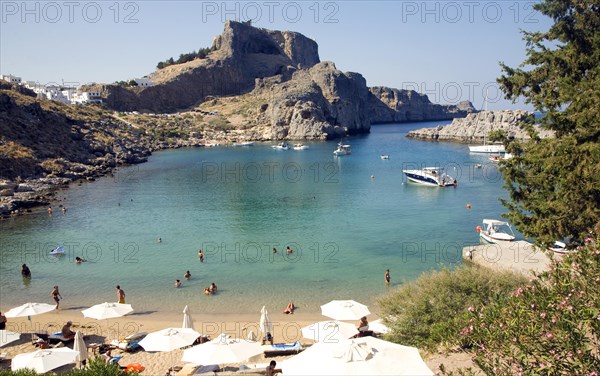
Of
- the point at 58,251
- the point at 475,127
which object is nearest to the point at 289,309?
the point at 58,251

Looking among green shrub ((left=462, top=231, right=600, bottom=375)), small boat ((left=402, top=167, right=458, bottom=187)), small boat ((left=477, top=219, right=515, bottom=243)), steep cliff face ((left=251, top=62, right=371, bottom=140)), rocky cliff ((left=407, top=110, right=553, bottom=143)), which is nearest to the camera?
green shrub ((left=462, top=231, right=600, bottom=375))

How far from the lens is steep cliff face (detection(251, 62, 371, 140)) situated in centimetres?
12131

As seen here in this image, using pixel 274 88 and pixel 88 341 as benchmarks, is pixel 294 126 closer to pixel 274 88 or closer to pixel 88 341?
pixel 274 88

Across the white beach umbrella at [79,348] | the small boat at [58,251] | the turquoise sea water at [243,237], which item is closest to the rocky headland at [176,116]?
the turquoise sea water at [243,237]

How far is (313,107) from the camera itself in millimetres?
124938

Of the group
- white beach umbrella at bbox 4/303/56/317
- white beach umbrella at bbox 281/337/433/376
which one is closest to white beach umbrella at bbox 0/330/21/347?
white beach umbrella at bbox 4/303/56/317

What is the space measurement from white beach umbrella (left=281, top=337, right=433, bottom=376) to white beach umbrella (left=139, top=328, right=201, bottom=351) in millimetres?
7077

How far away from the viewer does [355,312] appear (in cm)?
1733

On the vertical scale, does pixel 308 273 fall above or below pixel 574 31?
below

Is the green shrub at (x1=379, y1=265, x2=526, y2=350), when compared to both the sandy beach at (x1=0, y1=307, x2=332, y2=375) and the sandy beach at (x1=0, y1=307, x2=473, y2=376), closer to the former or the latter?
the sandy beach at (x1=0, y1=307, x2=473, y2=376)

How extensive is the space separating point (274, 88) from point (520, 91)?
450 ft

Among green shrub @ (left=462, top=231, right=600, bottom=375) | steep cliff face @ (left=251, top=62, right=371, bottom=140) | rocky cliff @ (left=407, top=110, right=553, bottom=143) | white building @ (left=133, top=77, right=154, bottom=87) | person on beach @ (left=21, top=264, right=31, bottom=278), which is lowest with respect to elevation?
person on beach @ (left=21, top=264, right=31, bottom=278)

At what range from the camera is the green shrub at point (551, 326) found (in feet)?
22.3

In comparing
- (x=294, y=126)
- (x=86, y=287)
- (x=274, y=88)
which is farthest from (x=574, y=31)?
(x=274, y=88)
